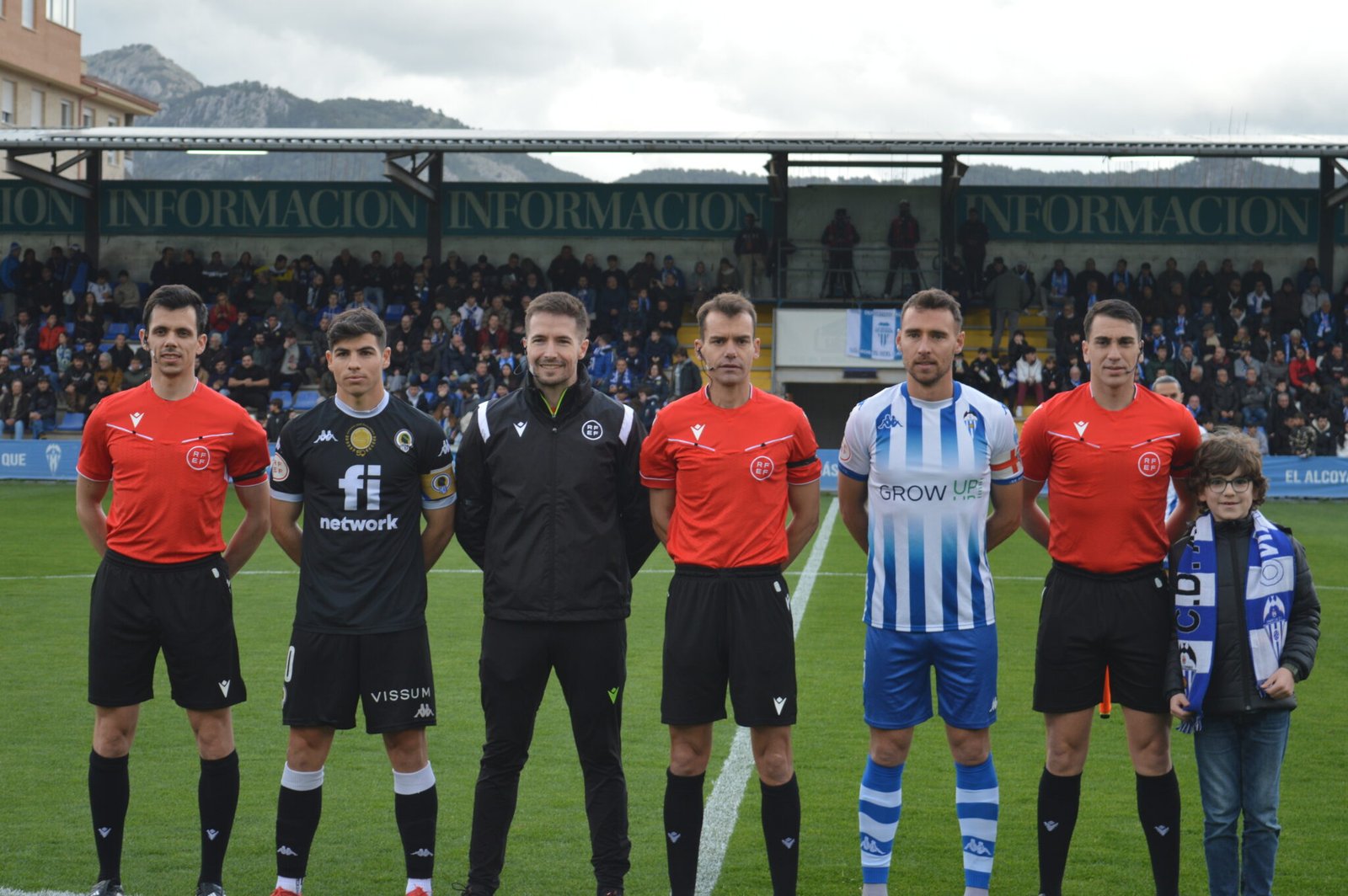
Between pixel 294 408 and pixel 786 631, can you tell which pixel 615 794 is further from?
pixel 294 408

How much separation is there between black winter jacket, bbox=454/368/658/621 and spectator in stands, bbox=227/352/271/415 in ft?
67.2

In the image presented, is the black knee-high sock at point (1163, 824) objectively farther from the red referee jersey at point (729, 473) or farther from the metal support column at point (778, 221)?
the metal support column at point (778, 221)

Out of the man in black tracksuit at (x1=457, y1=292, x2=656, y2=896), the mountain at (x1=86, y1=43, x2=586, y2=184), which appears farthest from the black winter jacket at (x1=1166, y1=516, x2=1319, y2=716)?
the mountain at (x1=86, y1=43, x2=586, y2=184)

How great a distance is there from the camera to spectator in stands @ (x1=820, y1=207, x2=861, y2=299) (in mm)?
28375

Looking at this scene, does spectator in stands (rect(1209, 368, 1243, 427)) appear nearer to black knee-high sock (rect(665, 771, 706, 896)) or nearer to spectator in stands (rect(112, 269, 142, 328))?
black knee-high sock (rect(665, 771, 706, 896))

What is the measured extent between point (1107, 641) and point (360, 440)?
271cm

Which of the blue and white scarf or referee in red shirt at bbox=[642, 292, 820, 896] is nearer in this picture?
the blue and white scarf

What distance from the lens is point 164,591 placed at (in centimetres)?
483

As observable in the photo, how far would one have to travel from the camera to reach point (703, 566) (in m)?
4.71

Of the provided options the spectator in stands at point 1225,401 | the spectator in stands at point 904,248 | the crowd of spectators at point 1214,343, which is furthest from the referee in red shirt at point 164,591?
the spectator in stands at point 904,248

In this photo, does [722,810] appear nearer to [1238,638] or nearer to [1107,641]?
[1107,641]

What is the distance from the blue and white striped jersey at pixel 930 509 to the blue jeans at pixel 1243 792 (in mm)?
850

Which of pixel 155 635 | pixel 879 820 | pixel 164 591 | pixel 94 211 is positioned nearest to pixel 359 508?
pixel 164 591

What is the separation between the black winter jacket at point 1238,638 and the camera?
4.39 meters
